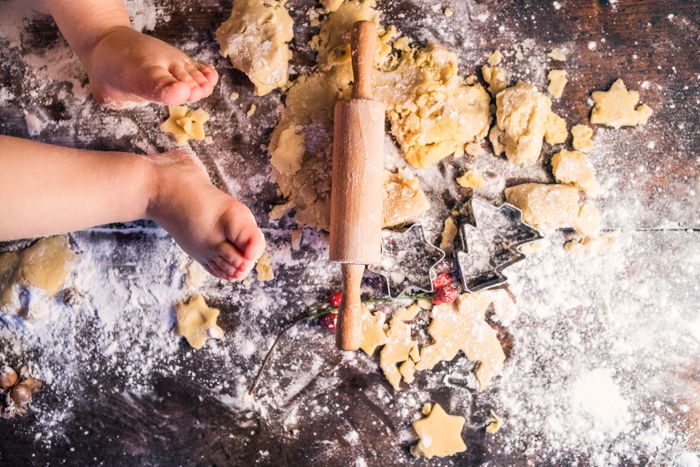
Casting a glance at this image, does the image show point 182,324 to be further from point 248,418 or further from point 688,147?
point 688,147

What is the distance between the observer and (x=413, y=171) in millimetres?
1050

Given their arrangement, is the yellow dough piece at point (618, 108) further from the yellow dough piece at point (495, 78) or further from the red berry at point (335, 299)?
the red berry at point (335, 299)

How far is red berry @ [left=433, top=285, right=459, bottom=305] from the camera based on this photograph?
1022mm

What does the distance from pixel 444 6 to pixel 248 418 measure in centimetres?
96

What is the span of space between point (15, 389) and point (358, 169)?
87 centimetres

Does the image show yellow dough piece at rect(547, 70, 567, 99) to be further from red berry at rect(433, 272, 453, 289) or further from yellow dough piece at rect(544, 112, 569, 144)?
red berry at rect(433, 272, 453, 289)

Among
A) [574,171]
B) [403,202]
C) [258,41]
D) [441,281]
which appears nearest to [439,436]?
[441,281]

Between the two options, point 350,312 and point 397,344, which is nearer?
point 350,312

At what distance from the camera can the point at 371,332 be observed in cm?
106

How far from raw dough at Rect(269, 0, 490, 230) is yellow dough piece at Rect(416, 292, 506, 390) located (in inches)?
8.8

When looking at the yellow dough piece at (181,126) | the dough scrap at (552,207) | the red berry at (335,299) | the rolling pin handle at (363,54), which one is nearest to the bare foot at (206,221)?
the yellow dough piece at (181,126)

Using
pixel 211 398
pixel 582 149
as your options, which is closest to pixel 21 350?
pixel 211 398

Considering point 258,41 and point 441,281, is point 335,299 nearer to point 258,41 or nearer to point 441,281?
point 441,281

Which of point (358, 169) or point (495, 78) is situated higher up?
point (495, 78)
